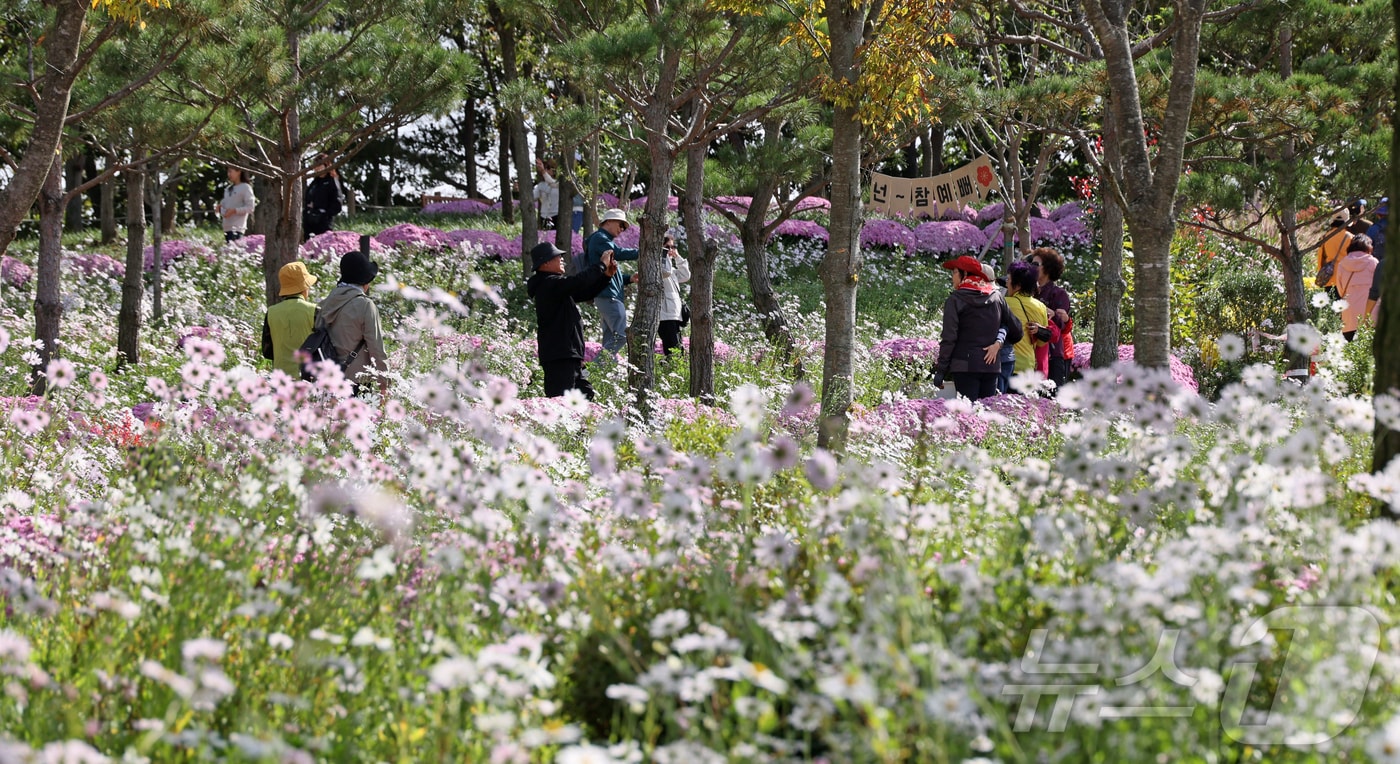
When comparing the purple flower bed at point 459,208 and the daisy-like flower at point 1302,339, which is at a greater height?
the purple flower bed at point 459,208

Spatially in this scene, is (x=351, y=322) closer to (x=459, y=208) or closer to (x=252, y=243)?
(x=252, y=243)

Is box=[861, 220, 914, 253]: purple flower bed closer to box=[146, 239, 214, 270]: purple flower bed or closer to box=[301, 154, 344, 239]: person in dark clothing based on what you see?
box=[301, 154, 344, 239]: person in dark clothing

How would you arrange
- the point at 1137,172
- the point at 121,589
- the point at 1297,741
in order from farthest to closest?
the point at 1137,172
the point at 121,589
the point at 1297,741

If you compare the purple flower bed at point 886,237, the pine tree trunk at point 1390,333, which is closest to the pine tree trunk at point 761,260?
the purple flower bed at point 886,237

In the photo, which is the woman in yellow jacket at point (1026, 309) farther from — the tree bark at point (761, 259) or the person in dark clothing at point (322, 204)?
the person in dark clothing at point (322, 204)

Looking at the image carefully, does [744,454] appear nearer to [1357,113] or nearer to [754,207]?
[1357,113]

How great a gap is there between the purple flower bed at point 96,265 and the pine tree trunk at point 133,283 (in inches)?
215

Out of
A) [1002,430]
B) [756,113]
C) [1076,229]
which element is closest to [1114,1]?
[1002,430]

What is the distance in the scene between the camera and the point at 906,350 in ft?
41.2

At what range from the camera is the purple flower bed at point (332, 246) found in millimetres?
17500

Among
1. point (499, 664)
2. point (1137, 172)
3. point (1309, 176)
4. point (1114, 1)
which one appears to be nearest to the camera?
point (499, 664)

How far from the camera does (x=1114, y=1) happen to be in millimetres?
6480

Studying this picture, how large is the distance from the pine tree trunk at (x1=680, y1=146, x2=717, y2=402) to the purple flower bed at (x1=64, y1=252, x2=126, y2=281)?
9.22m

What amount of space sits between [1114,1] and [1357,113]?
6.12m
